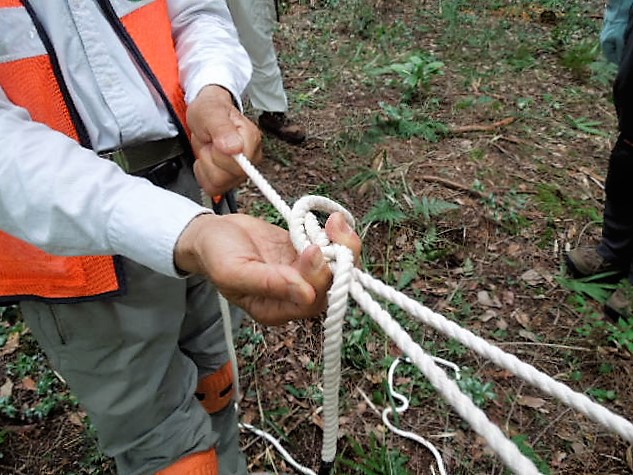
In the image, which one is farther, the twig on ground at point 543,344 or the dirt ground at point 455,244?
the twig on ground at point 543,344

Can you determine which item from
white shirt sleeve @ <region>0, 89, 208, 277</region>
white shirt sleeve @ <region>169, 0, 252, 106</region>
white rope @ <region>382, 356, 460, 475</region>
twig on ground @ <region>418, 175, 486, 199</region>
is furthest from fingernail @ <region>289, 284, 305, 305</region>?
twig on ground @ <region>418, 175, 486, 199</region>

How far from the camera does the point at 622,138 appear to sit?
2090 millimetres

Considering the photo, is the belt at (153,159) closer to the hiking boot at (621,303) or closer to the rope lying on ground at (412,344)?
the rope lying on ground at (412,344)

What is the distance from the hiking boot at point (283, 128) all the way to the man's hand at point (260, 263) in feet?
8.01

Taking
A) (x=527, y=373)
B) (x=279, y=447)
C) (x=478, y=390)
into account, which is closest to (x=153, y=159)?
(x=527, y=373)

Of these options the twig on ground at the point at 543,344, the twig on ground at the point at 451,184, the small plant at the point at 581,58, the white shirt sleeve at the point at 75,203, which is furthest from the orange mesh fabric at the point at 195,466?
the small plant at the point at 581,58

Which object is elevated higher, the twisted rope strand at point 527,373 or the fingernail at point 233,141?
the fingernail at point 233,141

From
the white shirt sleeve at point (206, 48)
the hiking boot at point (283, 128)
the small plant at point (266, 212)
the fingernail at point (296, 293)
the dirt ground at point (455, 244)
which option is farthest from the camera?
the hiking boot at point (283, 128)

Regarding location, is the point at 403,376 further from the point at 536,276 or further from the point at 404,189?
the point at 404,189

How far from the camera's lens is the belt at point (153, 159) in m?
1.10

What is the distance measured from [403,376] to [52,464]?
129 centimetres

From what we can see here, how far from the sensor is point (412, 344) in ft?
2.25

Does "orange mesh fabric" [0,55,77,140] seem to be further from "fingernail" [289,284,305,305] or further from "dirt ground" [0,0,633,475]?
"dirt ground" [0,0,633,475]

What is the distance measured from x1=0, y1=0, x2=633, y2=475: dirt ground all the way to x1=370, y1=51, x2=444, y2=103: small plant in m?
0.04
